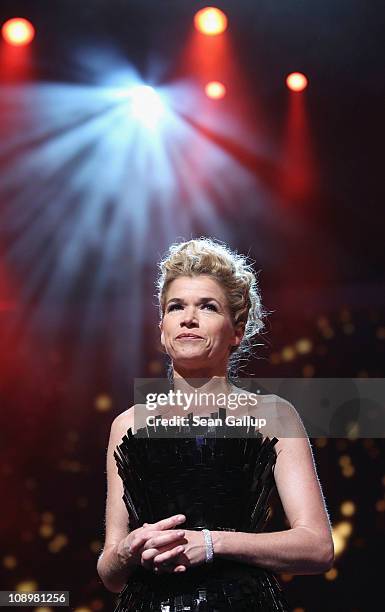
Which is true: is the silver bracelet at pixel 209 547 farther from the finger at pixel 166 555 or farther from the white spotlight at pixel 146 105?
the white spotlight at pixel 146 105

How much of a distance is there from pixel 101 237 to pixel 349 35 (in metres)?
1.44

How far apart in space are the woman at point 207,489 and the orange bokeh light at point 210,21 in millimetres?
1992

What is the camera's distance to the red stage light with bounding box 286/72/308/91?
365 cm

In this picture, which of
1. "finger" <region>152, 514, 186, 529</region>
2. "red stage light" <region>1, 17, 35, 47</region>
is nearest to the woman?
"finger" <region>152, 514, 186, 529</region>

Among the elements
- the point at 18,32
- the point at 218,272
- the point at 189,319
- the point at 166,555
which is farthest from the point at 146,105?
the point at 166,555

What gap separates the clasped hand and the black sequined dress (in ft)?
0.30

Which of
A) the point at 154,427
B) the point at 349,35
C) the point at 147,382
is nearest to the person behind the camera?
the point at 154,427

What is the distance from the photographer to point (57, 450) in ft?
11.7

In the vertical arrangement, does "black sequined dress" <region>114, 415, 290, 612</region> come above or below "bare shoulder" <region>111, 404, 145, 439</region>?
below

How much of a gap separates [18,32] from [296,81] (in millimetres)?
1305

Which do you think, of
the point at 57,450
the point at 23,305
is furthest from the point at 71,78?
the point at 57,450

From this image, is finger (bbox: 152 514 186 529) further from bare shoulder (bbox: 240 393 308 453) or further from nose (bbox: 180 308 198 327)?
nose (bbox: 180 308 198 327)

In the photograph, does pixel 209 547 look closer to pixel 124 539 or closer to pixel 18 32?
pixel 124 539

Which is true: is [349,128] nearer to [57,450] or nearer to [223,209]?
[223,209]
